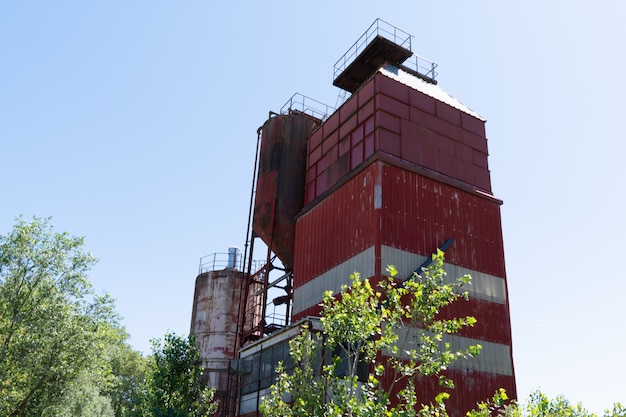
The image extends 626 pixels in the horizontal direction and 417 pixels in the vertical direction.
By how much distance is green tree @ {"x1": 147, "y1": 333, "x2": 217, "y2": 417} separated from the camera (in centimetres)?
2922

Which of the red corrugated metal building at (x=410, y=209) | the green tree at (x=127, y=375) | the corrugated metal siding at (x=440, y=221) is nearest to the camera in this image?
the red corrugated metal building at (x=410, y=209)

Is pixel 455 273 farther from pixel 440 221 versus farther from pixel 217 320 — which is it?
pixel 217 320

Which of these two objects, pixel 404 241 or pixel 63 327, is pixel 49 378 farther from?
pixel 404 241

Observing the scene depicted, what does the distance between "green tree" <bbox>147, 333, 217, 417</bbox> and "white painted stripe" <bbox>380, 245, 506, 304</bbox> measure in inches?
526

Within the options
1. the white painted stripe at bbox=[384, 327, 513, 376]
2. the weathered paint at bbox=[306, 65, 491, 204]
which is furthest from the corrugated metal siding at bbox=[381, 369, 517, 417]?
the weathered paint at bbox=[306, 65, 491, 204]

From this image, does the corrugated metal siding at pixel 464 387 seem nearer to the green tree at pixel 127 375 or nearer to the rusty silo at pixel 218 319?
the rusty silo at pixel 218 319

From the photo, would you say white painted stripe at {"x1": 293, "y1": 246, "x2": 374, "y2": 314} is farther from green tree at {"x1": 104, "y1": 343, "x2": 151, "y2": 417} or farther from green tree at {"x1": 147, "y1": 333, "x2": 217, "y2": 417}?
green tree at {"x1": 104, "y1": 343, "x2": 151, "y2": 417}

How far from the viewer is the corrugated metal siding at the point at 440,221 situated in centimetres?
2528

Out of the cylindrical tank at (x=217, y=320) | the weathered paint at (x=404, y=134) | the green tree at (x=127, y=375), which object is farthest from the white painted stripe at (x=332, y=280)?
the green tree at (x=127, y=375)

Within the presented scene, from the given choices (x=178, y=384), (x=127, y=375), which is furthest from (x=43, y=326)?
(x=127, y=375)

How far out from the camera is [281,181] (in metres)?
33.9

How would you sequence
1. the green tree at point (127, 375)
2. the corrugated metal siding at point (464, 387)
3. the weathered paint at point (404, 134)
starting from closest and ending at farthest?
the corrugated metal siding at point (464, 387), the weathered paint at point (404, 134), the green tree at point (127, 375)

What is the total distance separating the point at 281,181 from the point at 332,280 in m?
9.39

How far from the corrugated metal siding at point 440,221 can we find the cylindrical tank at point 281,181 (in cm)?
870
